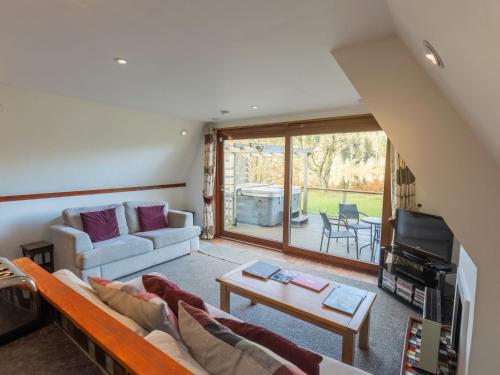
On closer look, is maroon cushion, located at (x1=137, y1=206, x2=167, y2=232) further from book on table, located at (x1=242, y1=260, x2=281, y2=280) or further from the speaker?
the speaker

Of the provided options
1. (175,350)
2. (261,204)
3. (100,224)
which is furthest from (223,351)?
(261,204)

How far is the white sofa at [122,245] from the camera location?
9.70 feet

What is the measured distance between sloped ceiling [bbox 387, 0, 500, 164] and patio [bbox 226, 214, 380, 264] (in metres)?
2.88

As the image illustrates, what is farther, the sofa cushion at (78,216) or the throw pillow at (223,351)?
the sofa cushion at (78,216)

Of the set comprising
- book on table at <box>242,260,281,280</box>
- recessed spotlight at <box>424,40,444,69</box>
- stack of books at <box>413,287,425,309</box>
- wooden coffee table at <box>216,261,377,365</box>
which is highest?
recessed spotlight at <box>424,40,444,69</box>

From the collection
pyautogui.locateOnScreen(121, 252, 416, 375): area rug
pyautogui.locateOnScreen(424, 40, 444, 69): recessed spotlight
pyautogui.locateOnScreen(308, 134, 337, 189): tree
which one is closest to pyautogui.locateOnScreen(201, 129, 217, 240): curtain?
pyautogui.locateOnScreen(121, 252, 416, 375): area rug

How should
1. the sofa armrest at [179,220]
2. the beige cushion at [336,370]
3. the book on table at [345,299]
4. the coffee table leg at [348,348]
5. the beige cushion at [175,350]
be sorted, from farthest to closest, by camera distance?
the sofa armrest at [179,220], the book on table at [345,299], the coffee table leg at [348,348], the beige cushion at [336,370], the beige cushion at [175,350]

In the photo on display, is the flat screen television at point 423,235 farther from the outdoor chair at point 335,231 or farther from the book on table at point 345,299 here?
the book on table at point 345,299

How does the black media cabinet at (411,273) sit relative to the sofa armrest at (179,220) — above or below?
below

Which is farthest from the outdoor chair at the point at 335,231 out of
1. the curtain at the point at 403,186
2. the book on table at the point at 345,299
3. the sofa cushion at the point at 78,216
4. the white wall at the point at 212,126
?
the sofa cushion at the point at 78,216

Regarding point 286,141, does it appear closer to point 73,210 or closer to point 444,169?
point 444,169

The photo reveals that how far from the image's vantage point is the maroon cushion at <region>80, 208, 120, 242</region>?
3365mm

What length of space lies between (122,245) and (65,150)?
1440 mm

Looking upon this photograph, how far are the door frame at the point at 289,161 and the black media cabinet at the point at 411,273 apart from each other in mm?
470
